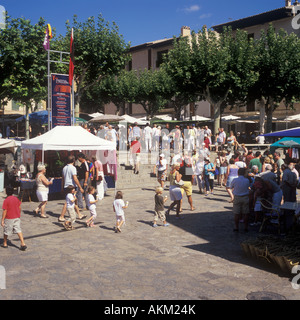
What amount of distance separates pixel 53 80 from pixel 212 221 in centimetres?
1036

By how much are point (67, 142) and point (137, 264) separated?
7.14 meters

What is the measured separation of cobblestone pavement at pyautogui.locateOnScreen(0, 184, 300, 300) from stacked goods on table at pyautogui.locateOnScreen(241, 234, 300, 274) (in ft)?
0.58

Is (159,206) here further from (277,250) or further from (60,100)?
(60,100)

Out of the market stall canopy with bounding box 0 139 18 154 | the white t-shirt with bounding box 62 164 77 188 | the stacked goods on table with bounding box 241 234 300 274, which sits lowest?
the stacked goods on table with bounding box 241 234 300 274

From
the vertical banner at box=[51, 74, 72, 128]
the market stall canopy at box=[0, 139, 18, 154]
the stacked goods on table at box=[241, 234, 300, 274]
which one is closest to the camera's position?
the stacked goods on table at box=[241, 234, 300, 274]

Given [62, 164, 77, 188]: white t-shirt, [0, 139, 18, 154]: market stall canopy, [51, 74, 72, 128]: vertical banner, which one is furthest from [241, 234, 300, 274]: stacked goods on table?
[51, 74, 72, 128]: vertical banner

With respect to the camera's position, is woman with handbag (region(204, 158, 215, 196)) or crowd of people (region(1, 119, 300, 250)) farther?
woman with handbag (region(204, 158, 215, 196))

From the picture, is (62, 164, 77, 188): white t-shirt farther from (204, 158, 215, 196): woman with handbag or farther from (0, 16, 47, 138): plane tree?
(0, 16, 47, 138): plane tree

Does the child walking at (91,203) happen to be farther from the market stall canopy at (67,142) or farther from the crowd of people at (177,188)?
the market stall canopy at (67,142)

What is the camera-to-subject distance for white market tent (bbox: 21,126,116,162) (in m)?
13.2

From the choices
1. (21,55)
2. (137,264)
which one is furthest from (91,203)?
(21,55)

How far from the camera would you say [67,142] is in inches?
527
